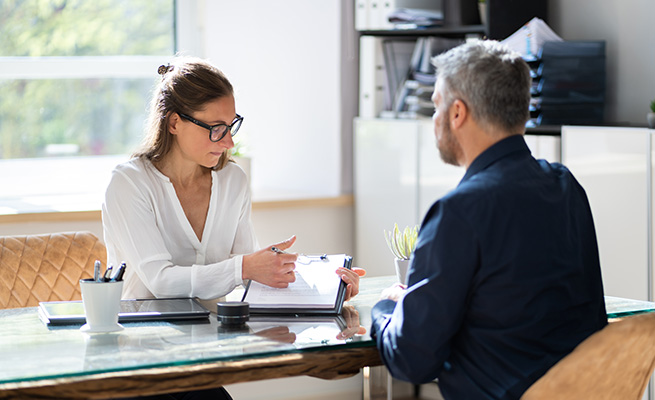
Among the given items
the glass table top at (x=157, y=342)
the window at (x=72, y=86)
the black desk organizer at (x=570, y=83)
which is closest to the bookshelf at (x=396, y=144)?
the black desk organizer at (x=570, y=83)

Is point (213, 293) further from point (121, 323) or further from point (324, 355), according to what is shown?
point (324, 355)

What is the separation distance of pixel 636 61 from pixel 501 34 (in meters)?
0.49

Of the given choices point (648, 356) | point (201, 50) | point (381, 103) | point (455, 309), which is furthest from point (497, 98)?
point (201, 50)

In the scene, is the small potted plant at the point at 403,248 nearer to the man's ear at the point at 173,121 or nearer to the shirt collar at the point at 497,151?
the shirt collar at the point at 497,151

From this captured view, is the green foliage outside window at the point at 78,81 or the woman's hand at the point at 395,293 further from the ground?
the green foliage outside window at the point at 78,81

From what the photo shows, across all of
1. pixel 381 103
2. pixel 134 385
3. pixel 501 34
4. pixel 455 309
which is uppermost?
pixel 501 34

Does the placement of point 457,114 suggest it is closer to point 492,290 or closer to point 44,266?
point 492,290

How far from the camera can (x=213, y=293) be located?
2.22m

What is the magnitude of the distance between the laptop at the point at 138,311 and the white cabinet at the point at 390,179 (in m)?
1.66

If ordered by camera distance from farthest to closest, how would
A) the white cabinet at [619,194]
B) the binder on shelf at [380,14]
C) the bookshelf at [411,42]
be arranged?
the binder on shelf at [380,14]
the bookshelf at [411,42]
the white cabinet at [619,194]

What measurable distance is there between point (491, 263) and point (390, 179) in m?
2.24

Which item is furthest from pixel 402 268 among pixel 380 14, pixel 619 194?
pixel 380 14

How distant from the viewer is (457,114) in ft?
5.79

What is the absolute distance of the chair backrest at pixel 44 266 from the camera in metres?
2.44
